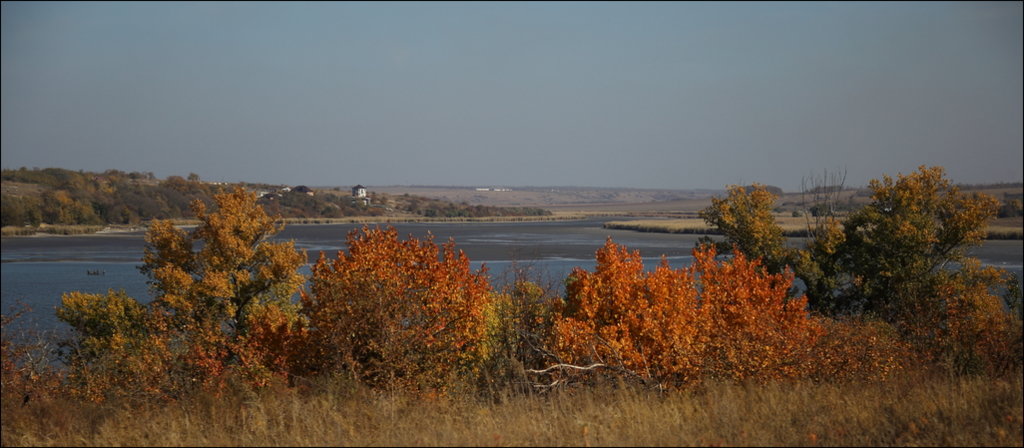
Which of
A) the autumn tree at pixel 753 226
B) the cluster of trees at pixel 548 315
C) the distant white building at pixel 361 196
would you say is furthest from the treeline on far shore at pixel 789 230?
the distant white building at pixel 361 196

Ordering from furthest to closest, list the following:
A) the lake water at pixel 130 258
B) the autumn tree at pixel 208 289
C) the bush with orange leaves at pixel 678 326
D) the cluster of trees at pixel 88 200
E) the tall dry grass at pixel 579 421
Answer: the cluster of trees at pixel 88 200, the lake water at pixel 130 258, the autumn tree at pixel 208 289, the bush with orange leaves at pixel 678 326, the tall dry grass at pixel 579 421

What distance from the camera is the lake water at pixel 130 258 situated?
42.9m

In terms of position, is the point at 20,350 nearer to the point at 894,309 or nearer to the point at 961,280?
the point at 894,309

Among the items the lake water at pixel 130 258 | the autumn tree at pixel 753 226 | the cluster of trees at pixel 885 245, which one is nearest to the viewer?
the cluster of trees at pixel 885 245

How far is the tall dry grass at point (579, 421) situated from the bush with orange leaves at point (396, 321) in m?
2.37

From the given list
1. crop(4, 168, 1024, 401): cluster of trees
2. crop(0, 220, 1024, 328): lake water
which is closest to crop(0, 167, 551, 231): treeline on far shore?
crop(0, 220, 1024, 328): lake water

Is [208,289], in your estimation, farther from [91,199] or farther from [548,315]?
[91,199]

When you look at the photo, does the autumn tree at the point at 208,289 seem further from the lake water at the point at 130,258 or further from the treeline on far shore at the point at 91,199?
the treeline on far shore at the point at 91,199

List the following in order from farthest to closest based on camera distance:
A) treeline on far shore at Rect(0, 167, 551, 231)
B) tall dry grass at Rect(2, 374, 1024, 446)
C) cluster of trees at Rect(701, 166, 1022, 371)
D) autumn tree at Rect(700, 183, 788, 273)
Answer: treeline on far shore at Rect(0, 167, 551, 231)
autumn tree at Rect(700, 183, 788, 273)
cluster of trees at Rect(701, 166, 1022, 371)
tall dry grass at Rect(2, 374, 1024, 446)

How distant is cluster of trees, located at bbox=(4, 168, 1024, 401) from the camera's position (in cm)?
1297

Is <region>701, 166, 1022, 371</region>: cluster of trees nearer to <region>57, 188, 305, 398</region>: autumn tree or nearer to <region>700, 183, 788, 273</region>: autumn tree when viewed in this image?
<region>700, 183, 788, 273</region>: autumn tree

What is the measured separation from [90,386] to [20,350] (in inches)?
67.0

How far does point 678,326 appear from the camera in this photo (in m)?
17.1

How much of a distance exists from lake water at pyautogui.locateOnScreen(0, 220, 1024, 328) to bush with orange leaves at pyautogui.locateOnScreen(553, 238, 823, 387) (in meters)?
9.50
